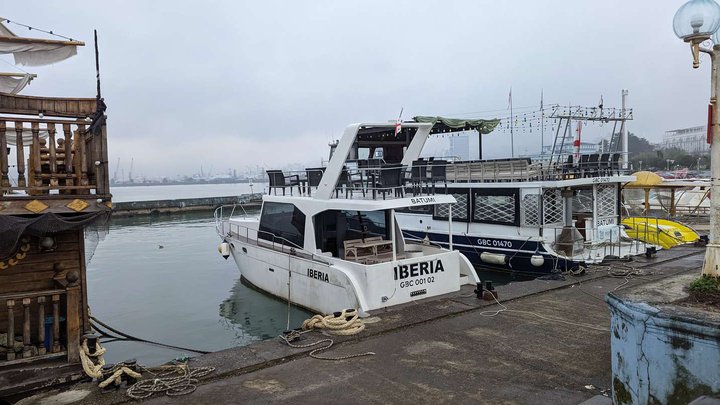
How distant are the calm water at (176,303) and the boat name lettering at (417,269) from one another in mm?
3122

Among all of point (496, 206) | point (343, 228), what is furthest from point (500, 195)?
point (343, 228)

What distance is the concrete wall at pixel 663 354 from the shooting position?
3.14 metres

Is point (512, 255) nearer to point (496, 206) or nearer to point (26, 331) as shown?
point (496, 206)

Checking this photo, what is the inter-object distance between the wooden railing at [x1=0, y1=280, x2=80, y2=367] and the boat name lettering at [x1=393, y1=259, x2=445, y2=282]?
532 centimetres

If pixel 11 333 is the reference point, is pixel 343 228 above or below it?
above

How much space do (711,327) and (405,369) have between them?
138 inches

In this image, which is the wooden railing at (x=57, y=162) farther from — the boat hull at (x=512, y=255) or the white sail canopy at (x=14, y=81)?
the boat hull at (x=512, y=255)

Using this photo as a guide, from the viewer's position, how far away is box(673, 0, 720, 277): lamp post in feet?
14.0

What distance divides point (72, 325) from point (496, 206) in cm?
1304

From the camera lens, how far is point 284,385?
18.0 ft

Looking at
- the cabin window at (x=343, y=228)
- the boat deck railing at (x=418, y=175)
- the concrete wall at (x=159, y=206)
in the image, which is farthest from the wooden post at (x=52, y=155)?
the concrete wall at (x=159, y=206)

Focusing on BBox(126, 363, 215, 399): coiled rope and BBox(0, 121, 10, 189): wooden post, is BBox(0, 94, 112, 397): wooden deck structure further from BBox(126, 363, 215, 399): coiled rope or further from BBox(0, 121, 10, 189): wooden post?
BBox(126, 363, 215, 399): coiled rope

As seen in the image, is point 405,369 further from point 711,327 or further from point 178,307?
point 178,307

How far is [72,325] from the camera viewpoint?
5.98 metres
